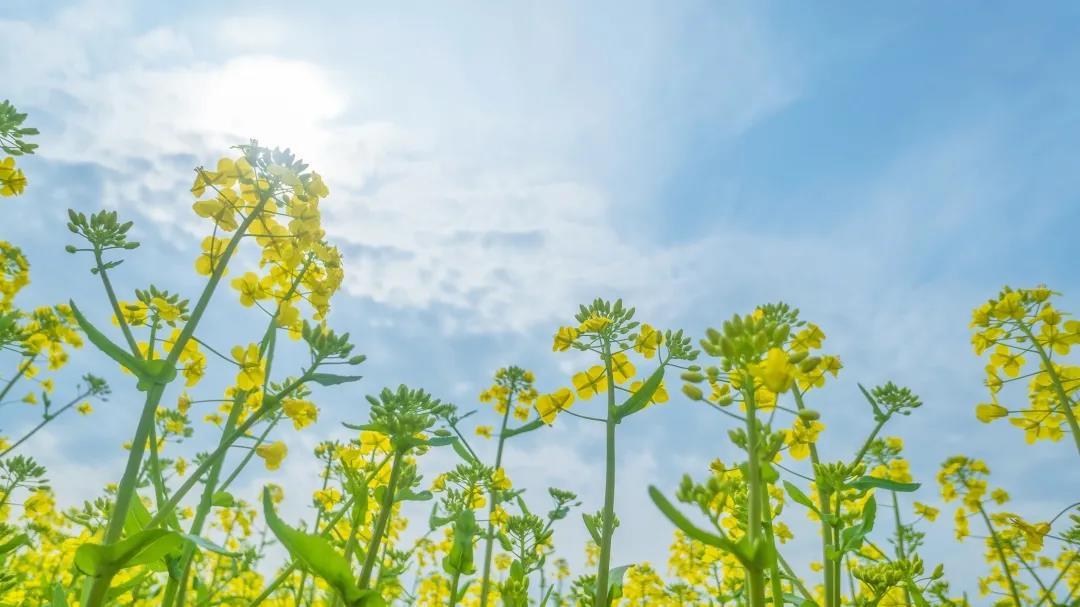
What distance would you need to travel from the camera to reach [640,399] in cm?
310

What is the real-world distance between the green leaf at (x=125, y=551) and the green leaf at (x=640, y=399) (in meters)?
2.00

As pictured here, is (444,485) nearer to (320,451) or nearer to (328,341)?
(320,451)

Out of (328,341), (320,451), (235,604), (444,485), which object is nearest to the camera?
(328,341)

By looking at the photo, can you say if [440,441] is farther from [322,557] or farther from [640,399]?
[640,399]

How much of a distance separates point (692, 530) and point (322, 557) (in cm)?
132

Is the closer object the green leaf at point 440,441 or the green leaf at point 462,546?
the green leaf at point 440,441

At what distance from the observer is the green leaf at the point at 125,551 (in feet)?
7.48

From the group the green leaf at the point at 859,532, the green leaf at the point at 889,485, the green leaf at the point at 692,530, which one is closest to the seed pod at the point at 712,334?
the green leaf at the point at 692,530

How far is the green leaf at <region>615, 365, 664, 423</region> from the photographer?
292 centimetres

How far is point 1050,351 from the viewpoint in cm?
495

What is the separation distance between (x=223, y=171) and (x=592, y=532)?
2712 millimetres

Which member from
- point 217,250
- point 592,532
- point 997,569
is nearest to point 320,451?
point 217,250

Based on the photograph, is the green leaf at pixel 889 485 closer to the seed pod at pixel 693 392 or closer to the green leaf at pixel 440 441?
the seed pod at pixel 693 392

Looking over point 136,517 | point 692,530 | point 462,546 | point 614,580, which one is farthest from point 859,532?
point 136,517
